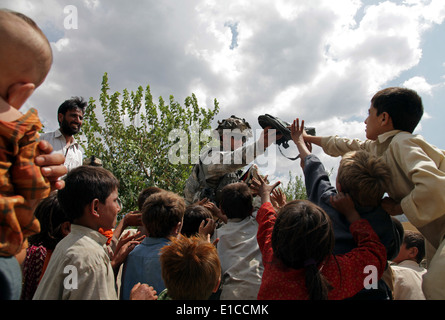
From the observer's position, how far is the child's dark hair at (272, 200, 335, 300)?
1.52 meters

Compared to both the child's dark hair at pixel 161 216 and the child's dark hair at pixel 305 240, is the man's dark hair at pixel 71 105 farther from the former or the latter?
the child's dark hair at pixel 305 240

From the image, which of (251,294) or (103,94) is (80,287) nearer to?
(251,294)

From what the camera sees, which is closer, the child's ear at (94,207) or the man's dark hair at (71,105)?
the child's ear at (94,207)

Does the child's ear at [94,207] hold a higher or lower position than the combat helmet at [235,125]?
lower

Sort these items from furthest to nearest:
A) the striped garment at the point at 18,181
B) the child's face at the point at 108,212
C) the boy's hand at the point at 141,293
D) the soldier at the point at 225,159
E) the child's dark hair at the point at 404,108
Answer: the soldier at the point at 225,159 → the child's dark hair at the point at 404,108 → the child's face at the point at 108,212 → the boy's hand at the point at 141,293 → the striped garment at the point at 18,181

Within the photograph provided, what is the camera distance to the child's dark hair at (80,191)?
1.80 metres

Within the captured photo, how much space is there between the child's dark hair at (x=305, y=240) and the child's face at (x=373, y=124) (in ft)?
2.82

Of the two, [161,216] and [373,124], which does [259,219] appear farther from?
[373,124]

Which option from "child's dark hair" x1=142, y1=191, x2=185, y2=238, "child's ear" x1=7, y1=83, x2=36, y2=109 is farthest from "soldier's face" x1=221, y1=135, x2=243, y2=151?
"child's ear" x1=7, y1=83, x2=36, y2=109

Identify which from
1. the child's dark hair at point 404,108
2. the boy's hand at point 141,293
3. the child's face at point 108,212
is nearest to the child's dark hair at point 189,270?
the boy's hand at point 141,293

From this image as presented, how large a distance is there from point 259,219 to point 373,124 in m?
1.05
